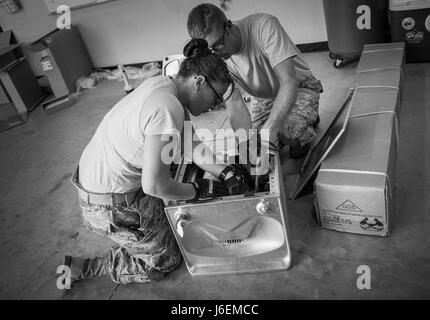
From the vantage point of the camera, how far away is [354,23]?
2.48 meters

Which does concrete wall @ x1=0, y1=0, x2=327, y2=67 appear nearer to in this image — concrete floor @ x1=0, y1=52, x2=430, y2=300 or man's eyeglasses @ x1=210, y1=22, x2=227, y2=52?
concrete floor @ x1=0, y1=52, x2=430, y2=300

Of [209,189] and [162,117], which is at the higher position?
[162,117]

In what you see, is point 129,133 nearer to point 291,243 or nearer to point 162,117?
point 162,117

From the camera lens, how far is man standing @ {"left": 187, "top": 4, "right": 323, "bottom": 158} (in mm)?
1498

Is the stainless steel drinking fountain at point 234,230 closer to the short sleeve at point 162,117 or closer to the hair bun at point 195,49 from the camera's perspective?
the short sleeve at point 162,117

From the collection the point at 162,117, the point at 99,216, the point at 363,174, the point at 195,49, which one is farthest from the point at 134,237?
the point at 363,174

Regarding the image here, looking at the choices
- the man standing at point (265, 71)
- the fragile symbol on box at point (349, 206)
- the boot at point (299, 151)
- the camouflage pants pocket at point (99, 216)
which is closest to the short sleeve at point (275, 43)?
the man standing at point (265, 71)

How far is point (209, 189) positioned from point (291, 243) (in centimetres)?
47

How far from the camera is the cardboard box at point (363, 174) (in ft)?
4.53

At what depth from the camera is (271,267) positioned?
149 centimetres

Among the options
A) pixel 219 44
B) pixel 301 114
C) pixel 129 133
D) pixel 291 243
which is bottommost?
pixel 291 243
